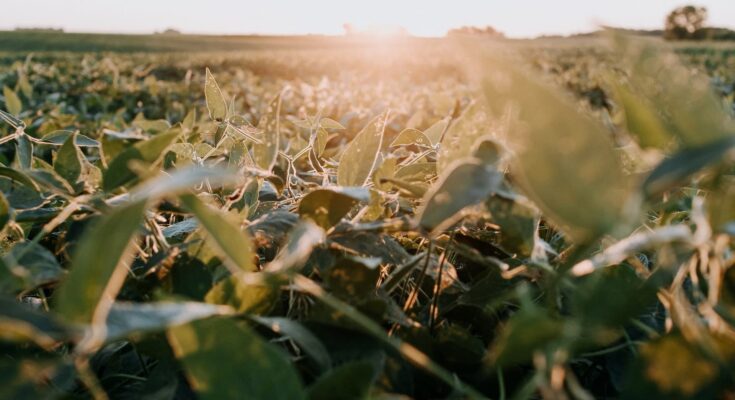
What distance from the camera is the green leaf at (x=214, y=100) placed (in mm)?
738

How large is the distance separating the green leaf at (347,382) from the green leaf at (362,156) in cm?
26

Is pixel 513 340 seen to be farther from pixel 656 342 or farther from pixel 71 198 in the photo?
pixel 71 198

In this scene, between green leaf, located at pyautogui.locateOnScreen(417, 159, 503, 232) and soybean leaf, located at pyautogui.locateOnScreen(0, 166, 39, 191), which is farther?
soybean leaf, located at pyautogui.locateOnScreen(0, 166, 39, 191)

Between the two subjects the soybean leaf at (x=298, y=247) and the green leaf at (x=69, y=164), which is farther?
the green leaf at (x=69, y=164)

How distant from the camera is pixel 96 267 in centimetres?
31

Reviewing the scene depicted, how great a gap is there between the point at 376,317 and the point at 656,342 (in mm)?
187

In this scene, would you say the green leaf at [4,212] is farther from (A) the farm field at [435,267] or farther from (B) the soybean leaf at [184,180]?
(B) the soybean leaf at [184,180]

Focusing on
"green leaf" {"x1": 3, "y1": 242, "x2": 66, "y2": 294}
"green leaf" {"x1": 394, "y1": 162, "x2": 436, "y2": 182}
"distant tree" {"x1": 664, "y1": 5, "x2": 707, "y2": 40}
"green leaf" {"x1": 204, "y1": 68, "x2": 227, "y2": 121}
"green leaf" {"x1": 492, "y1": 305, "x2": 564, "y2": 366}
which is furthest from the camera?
"distant tree" {"x1": 664, "y1": 5, "x2": 707, "y2": 40}

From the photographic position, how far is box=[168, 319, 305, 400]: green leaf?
331 mm

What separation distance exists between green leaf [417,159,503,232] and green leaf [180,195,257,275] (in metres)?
0.13

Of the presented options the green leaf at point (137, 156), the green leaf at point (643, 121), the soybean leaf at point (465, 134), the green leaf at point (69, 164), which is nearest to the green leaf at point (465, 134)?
the soybean leaf at point (465, 134)

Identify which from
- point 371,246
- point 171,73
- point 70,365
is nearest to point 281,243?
point 371,246

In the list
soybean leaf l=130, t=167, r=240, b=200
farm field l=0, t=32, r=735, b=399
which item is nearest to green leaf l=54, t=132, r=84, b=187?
farm field l=0, t=32, r=735, b=399

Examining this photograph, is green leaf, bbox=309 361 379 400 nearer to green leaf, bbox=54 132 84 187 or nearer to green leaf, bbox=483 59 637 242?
green leaf, bbox=483 59 637 242
